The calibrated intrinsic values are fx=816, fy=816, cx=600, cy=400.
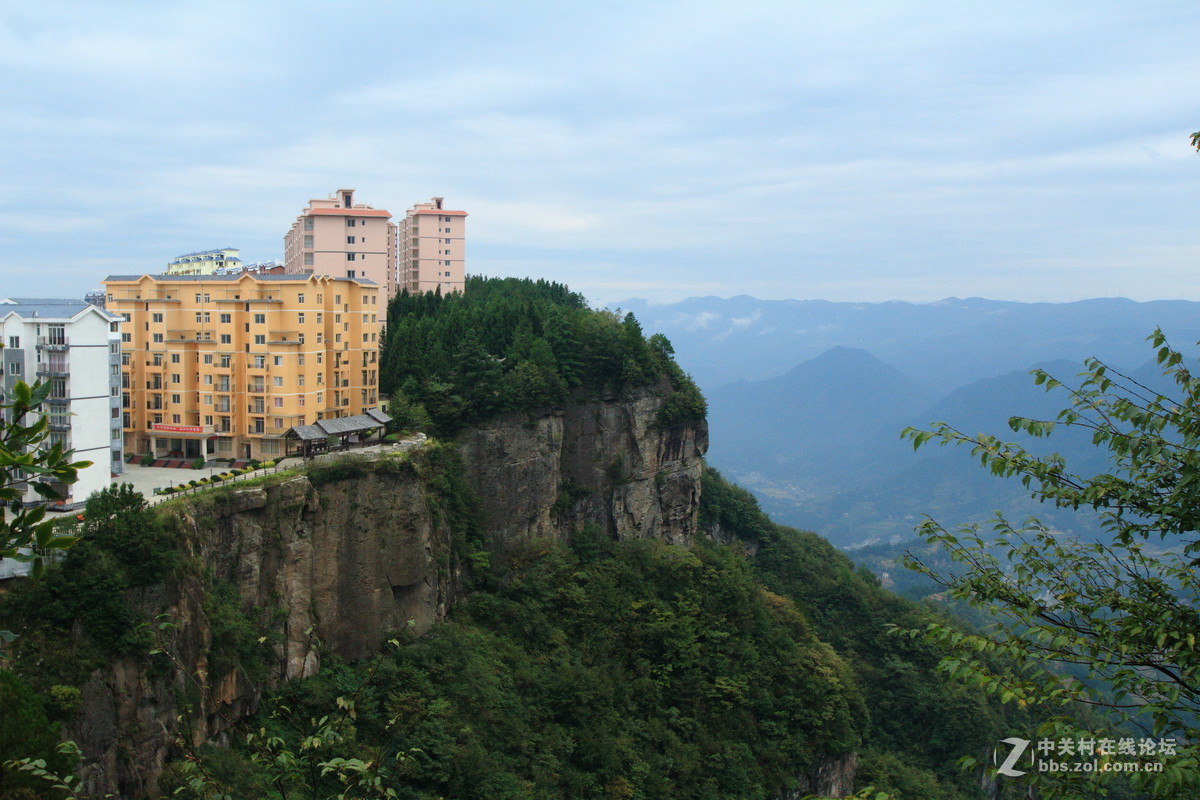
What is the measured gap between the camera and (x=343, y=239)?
56188mm

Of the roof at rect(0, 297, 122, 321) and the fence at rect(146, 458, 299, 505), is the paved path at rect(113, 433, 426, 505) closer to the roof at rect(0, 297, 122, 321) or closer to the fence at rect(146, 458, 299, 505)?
the fence at rect(146, 458, 299, 505)

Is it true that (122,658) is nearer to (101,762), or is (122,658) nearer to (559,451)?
(101,762)

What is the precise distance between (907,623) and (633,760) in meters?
25.7

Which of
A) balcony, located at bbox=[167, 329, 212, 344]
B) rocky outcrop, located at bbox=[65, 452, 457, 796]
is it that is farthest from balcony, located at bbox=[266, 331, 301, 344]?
rocky outcrop, located at bbox=[65, 452, 457, 796]

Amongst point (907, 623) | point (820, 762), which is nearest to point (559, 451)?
point (820, 762)

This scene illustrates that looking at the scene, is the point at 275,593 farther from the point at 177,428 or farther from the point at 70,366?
the point at 177,428

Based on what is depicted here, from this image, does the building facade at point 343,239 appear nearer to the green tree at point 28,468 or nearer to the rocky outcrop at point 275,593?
the rocky outcrop at point 275,593

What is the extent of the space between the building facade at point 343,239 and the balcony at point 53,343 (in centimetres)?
2533

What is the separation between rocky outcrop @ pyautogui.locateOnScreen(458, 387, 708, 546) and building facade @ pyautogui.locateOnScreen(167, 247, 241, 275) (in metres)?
42.1

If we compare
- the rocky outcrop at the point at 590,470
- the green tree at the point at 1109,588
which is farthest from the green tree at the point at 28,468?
the rocky outcrop at the point at 590,470

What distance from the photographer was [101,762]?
2100cm

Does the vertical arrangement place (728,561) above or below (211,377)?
below

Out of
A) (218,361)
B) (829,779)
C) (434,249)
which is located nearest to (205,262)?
(434,249)

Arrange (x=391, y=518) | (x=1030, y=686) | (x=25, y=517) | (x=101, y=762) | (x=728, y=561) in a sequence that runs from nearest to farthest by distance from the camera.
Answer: (x=25, y=517), (x=1030, y=686), (x=101, y=762), (x=391, y=518), (x=728, y=561)
